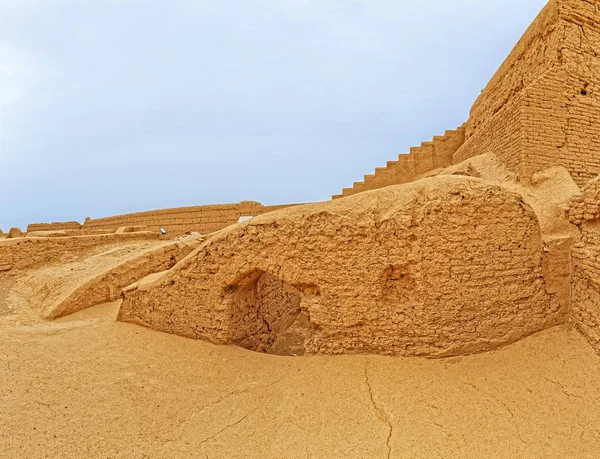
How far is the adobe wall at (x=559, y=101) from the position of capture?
617 cm

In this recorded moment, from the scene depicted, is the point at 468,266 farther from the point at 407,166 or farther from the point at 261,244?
the point at 407,166

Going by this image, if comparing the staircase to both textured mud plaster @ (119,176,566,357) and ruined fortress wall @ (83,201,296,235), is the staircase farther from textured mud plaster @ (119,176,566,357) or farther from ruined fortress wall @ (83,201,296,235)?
textured mud plaster @ (119,176,566,357)

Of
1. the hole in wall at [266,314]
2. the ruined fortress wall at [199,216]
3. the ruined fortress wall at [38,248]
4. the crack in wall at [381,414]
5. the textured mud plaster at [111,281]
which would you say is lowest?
the crack in wall at [381,414]

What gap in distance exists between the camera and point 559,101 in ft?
20.8

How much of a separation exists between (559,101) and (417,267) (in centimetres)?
536

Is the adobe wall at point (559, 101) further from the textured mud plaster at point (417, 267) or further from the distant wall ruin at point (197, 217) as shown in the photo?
the distant wall ruin at point (197, 217)

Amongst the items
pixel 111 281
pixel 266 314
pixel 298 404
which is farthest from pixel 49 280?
pixel 298 404

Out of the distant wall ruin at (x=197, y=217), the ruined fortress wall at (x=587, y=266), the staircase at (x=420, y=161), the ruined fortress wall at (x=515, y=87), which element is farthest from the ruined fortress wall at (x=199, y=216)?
the ruined fortress wall at (x=587, y=266)

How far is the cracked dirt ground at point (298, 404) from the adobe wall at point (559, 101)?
379 cm

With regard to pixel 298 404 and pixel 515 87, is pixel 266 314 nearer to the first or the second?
pixel 298 404

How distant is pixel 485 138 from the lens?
794 centimetres

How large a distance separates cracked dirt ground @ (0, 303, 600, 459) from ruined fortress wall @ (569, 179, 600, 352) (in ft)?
0.73

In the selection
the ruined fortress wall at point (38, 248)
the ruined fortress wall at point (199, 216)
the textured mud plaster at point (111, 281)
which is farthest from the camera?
the ruined fortress wall at point (199, 216)

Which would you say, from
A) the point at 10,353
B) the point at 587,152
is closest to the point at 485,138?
the point at 587,152
